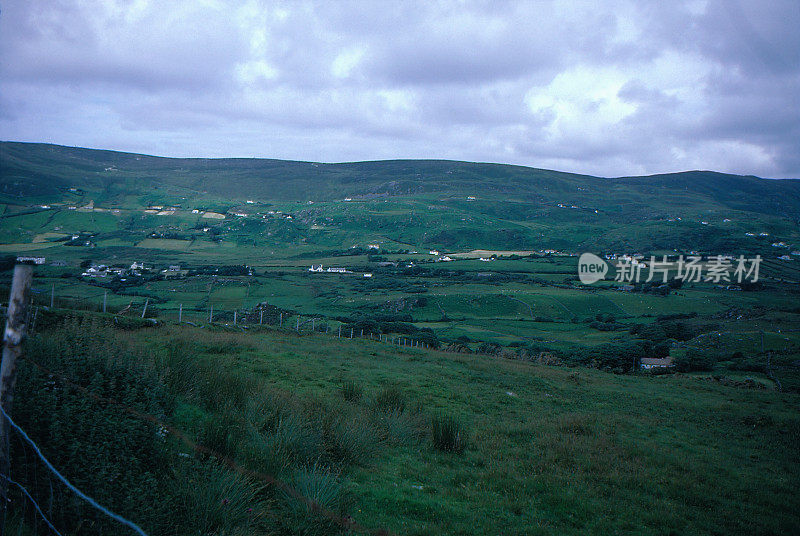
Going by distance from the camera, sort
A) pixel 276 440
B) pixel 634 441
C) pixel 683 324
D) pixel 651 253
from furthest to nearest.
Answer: pixel 651 253 → pixel 683 324 → pixel 634 441 → pixel 276 440

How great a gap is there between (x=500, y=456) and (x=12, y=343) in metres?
7.95

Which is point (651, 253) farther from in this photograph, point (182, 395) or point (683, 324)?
point (182, 395)

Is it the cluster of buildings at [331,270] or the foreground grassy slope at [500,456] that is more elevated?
the foreground grassy slope at [500,456]

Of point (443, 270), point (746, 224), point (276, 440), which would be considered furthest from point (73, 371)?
point (746, 224)

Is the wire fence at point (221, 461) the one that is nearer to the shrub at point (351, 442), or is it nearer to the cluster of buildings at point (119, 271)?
the shrub at point (351, 442)

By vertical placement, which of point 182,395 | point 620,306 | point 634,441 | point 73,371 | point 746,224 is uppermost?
point 746,224

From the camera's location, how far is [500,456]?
9148 millimetres

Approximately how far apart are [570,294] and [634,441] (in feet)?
241

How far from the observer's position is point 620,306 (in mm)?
76312

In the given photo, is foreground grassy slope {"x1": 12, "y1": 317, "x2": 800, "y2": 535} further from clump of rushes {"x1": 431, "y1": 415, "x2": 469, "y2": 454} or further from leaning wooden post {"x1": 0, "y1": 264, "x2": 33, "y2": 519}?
leaning wooden post {"x1": 0, "y1": 264, "x2": 33, "y2": 519}

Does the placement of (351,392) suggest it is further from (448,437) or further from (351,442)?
(351,442)

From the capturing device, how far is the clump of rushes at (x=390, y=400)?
1098cm

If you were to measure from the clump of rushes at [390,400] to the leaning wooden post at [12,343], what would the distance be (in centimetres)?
767

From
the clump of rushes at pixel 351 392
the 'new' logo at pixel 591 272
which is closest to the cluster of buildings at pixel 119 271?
the clump of rushes at pixel 351 392
